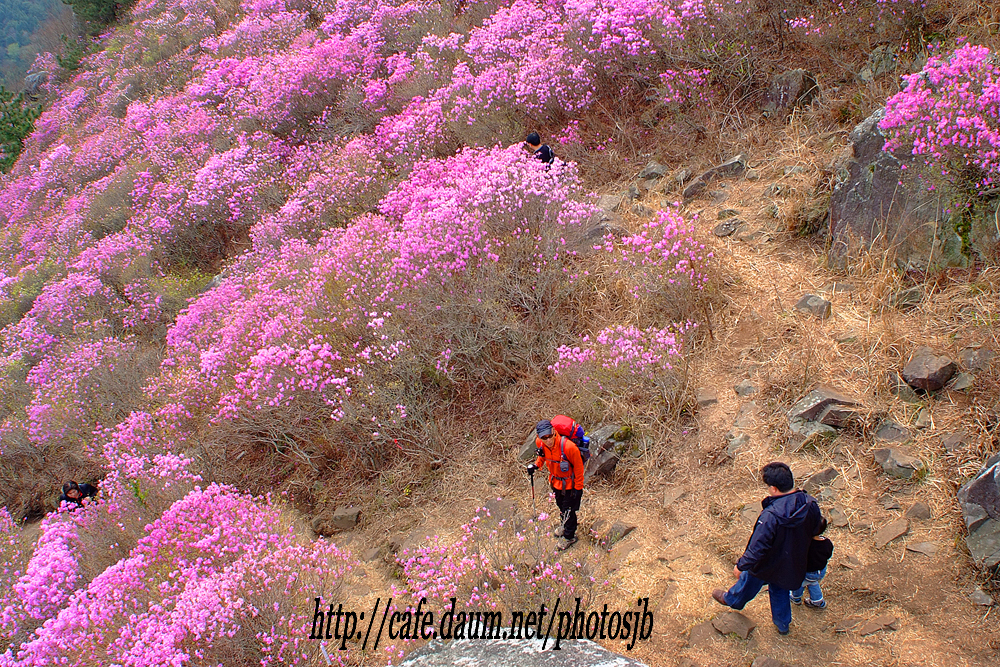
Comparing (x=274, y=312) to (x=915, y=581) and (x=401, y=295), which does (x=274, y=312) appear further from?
(x=915, y=581)

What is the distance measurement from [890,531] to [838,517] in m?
0.30

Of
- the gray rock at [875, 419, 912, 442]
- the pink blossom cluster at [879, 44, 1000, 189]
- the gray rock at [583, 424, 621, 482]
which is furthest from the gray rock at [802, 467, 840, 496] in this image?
the pink blossom cluster at [879, 44, 1000, 189]

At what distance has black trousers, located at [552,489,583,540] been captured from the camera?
4.64 meters

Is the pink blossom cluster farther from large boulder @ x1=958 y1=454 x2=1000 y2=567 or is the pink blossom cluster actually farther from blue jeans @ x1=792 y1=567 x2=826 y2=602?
blue jeans @ x1=792 y1=567 x2=826 y2=602

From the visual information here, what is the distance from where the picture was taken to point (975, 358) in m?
4.34

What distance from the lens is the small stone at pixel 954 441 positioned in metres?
4.05

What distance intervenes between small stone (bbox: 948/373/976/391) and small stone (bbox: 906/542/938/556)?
1172mm

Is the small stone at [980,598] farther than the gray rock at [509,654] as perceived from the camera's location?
Yes

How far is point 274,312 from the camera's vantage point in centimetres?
748

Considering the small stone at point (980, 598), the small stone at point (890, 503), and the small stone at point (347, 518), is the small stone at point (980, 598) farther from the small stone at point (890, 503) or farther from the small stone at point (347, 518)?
the small stone at point (347, 518)

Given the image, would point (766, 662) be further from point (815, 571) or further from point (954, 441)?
point (954, 441)

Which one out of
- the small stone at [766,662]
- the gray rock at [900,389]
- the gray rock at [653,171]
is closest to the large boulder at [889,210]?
the gray rock at [900,389]

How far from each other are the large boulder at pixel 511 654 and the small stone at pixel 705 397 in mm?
2511

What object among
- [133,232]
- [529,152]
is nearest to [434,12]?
[529,152]
